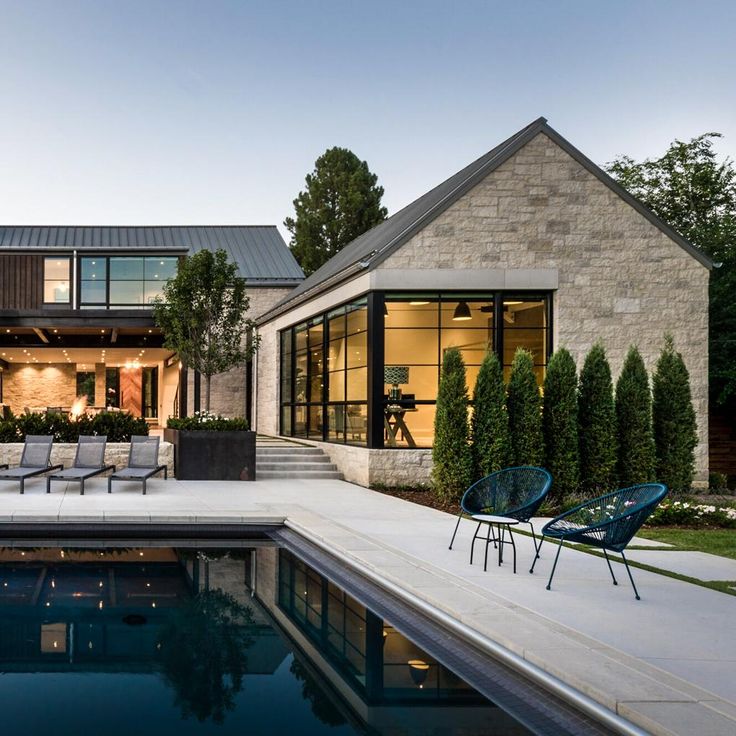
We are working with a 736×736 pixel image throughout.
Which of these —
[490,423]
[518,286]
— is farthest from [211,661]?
[518,286]

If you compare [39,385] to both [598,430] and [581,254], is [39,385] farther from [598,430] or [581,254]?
[598,430]

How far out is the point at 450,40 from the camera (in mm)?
19875

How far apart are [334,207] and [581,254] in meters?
32.4

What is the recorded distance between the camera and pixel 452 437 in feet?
37.2

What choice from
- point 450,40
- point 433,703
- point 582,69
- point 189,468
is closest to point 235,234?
point 450,40

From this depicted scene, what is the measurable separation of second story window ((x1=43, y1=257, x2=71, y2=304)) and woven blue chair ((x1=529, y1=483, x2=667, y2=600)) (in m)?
22.2

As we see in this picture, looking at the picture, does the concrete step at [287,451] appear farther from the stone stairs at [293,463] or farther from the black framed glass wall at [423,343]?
the black framed glass wall at [423,343]

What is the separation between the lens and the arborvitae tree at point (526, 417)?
11234mm

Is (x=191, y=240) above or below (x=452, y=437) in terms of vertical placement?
above

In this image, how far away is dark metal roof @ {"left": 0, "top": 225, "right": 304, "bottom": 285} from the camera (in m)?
26.1

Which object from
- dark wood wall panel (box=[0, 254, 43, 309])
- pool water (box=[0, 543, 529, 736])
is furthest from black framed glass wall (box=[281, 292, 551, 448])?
dark wood wall panel (box=[0, 254, 43, 309])

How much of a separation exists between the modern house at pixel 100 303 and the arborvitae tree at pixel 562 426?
1244 centimetres

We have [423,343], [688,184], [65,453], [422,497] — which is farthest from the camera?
[688,184]

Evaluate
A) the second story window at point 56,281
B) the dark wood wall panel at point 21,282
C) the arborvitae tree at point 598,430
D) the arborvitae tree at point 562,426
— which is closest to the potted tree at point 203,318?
the arborvitae tree at point 562,426
